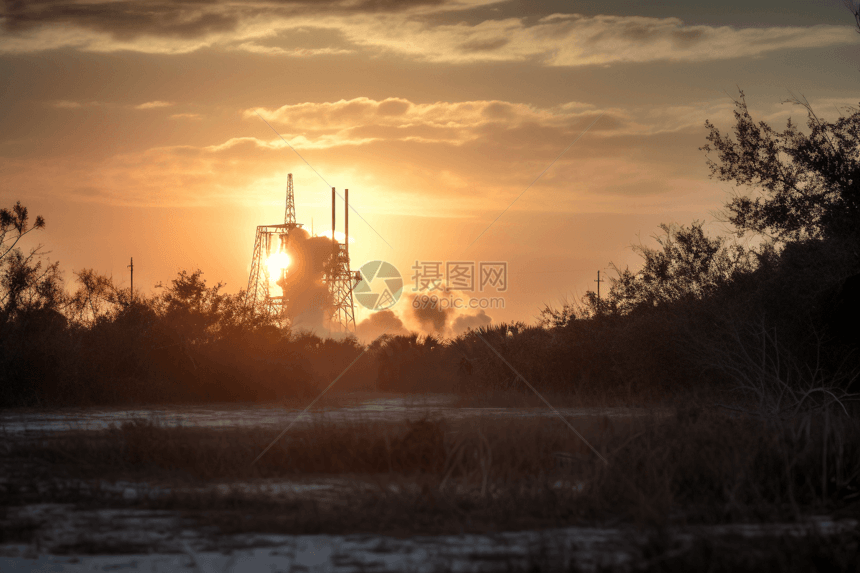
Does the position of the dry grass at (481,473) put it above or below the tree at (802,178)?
below

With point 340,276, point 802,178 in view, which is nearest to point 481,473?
point 802,178

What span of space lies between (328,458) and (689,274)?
17.7m

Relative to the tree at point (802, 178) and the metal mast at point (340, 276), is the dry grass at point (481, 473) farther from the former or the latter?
the metal mast at point (340, 276)

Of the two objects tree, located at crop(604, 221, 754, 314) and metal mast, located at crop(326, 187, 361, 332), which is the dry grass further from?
metal mast, located at crop(326, 187, 361, 332)

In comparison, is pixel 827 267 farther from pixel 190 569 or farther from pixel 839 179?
pixel 190 569

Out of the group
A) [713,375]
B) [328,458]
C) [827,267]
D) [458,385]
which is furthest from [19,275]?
[827,267]

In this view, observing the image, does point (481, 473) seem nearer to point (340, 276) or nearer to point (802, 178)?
point (802, 178)

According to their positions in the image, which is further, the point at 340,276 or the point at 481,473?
the point at 340,276

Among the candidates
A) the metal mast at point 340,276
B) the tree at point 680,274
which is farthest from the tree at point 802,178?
the metal mast at point 340,276

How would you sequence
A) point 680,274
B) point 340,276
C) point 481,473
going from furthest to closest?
point 340,276 → point 680,274 → point 481,473

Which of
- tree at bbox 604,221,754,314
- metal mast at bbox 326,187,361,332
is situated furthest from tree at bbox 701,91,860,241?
metal mast at bbox 326,187,361,332

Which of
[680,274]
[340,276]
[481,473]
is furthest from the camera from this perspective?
[340,276]

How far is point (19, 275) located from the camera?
28922mm

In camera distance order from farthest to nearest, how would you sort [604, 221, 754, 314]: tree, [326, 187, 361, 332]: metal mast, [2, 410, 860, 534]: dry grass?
1. [326, 187, 361, 332]: metal mast
2. [604, 221, 754, 314]: tree
3. [2, 410, 860, 534]: dry grass
